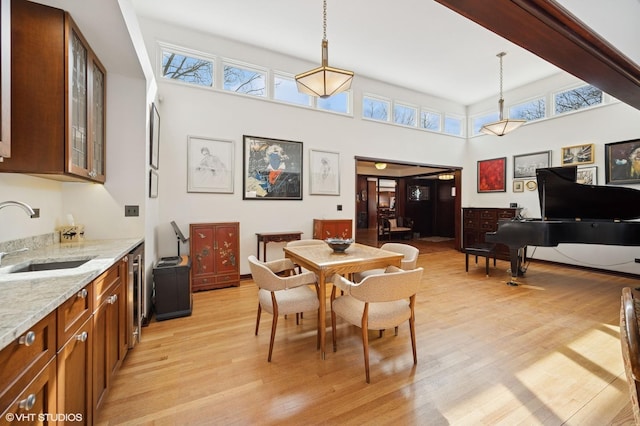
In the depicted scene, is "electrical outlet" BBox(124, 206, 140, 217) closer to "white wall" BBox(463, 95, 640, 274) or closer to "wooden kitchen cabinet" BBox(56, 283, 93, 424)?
"wooden kitchen cabinet" BBox(56, 283, 93, 424)

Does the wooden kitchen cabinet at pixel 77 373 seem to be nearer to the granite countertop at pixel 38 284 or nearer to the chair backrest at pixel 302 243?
the granite countertop at pixel 38 284

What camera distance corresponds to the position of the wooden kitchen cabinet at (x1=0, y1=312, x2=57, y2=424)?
718 mm

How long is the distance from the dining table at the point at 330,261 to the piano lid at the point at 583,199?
2.98 meters

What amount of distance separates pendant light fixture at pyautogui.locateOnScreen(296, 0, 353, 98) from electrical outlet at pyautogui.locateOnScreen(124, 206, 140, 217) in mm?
2212

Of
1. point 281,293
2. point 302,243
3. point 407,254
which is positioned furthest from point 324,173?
point 281,293

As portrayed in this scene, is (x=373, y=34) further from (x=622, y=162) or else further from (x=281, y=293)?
(x=622, y=162)

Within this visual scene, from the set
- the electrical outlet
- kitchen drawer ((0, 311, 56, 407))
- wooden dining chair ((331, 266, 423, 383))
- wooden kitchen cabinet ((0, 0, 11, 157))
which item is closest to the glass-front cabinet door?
the electrical outlet

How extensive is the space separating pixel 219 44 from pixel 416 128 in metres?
4.49

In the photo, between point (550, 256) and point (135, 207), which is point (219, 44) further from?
point (550, 256)

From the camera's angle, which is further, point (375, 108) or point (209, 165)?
point (375, 108)

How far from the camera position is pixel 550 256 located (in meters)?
5.49

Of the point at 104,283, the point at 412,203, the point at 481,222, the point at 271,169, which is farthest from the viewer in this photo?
the point at 412,203

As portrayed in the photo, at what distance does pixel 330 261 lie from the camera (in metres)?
2.29

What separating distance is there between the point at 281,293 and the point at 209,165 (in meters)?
2.75
